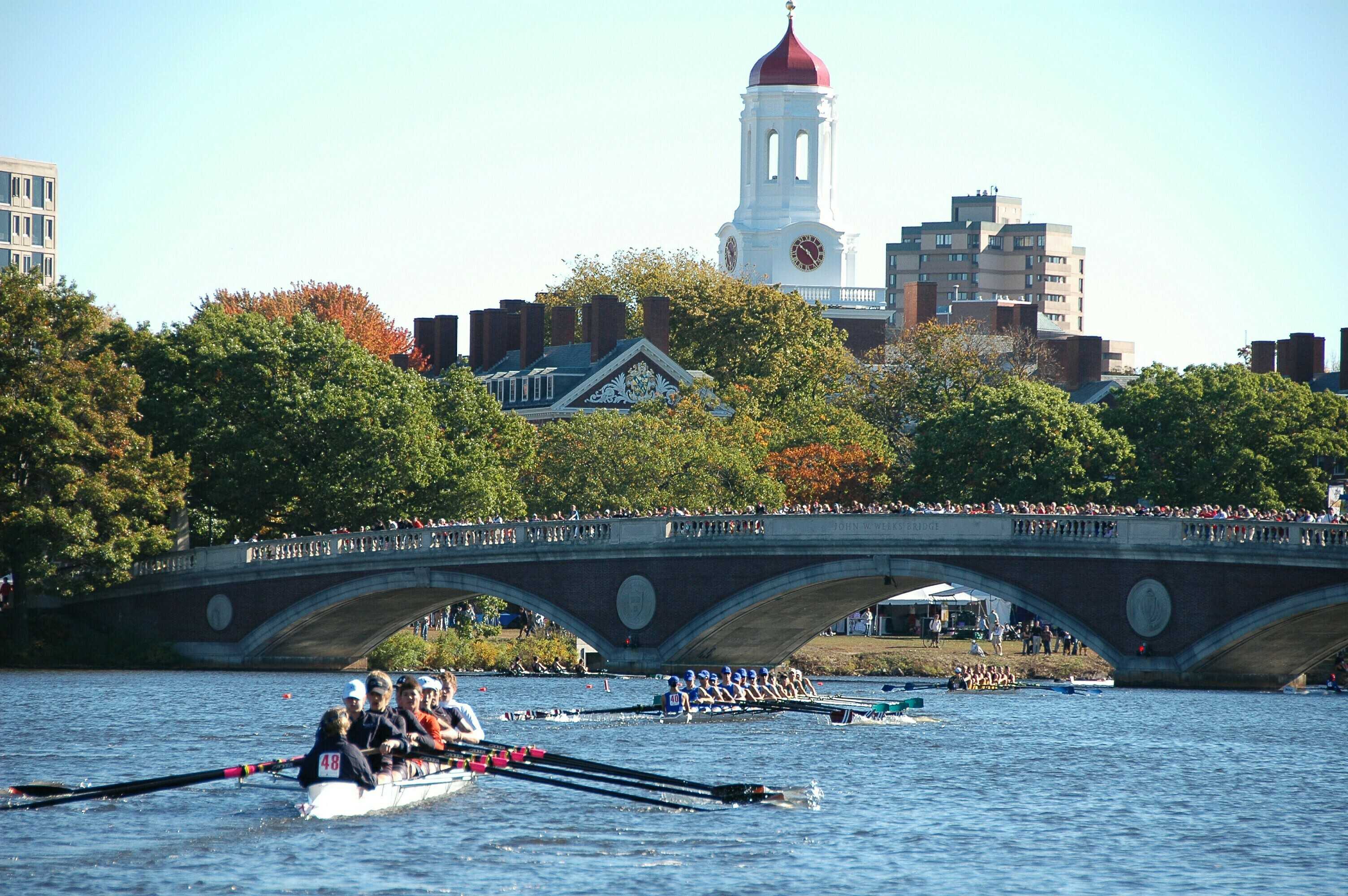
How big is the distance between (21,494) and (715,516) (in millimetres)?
19606

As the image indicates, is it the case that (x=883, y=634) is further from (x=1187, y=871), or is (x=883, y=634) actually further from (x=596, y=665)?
(x=1187, y=871)

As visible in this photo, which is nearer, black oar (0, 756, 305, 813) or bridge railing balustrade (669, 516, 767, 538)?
black oar (0, 756, 305, 813)

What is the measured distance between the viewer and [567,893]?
26.2 m

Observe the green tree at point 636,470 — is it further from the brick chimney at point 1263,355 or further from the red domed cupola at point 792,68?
the red domed cupola at point 792,68

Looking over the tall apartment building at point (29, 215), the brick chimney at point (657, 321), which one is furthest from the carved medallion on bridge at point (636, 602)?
the tall apartment building at point (29, 215)

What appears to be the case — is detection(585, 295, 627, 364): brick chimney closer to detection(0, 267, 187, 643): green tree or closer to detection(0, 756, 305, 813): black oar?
detection(0, 267, 187, 643): green tree

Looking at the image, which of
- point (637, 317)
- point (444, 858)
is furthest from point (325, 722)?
point (637, 317)

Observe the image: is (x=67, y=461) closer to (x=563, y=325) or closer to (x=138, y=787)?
(x=138, y=787)

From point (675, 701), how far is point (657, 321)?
50883mm

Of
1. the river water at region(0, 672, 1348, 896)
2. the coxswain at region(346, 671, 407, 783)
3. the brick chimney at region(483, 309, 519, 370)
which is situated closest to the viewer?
the river water at region(0, 672, 1348, 896)

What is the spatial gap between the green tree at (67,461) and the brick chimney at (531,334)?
136 ft

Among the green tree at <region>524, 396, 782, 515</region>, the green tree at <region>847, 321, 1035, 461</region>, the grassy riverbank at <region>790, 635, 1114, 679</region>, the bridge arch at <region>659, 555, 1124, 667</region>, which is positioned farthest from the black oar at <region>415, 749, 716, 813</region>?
the green tree at <region>847, 321, 1035, 461</region>

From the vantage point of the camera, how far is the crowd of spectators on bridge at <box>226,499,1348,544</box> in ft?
180

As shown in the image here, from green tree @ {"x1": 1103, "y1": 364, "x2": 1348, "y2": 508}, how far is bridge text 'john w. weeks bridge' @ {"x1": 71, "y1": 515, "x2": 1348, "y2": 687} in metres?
15.3
